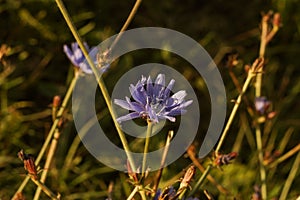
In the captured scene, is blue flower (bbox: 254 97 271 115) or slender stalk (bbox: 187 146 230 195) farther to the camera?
blue flower (bbox: 254 97 271 115)

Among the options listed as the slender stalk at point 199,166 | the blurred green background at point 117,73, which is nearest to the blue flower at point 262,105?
the slender stalk at point 199,166

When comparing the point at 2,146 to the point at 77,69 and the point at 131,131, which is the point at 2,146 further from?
the point at 77,69

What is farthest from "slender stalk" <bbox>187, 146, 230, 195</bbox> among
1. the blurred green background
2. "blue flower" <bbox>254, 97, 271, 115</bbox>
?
the blurred green background

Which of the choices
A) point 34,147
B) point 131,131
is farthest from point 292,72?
point 34,147

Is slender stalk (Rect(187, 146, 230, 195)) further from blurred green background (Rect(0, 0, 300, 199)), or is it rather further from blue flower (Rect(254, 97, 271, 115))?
blurred green background (Rect(0, 0, 300, 199))

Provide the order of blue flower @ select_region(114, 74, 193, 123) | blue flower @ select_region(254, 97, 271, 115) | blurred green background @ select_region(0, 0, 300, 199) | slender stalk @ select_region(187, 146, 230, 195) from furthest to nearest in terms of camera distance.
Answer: blurred green background @ select_region(0, 0, 300, 199) → blue flower @ select_region(254, 97, 271, 115) → slender stalk @ select_region(187, 146, 230, 195) → blue flower @ select_region(114, 74, 193, 123)

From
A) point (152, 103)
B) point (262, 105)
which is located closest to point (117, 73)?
point (262, 105)
